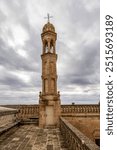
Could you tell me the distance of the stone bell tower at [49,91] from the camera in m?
15.1

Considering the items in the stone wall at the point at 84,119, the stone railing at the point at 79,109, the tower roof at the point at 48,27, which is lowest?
the stone wall at the point at 84,119

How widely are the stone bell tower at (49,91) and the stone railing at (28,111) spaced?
7.52 ft

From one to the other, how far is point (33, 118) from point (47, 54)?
596 centimetres

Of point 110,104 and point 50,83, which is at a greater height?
point 50,83

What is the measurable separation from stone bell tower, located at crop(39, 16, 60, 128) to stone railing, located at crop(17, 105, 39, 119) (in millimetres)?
2291

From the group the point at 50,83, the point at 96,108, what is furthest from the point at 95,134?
the point at 50,83

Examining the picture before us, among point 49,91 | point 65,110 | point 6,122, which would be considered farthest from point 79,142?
point 6,122

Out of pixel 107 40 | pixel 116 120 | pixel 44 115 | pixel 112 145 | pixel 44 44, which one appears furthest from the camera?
pixel 44 44

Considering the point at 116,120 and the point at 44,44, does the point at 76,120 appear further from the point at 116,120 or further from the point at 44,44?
the point at 116,120

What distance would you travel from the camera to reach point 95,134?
1703cm

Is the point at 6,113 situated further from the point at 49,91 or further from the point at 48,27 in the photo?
the point at 48,27

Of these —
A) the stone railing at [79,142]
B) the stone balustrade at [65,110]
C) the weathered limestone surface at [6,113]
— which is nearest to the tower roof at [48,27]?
the stone balustrade at [65,110]

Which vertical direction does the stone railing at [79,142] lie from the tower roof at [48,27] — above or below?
below

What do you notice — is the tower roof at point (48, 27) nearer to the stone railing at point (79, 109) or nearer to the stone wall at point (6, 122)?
the stone railing at point (79, 109)
